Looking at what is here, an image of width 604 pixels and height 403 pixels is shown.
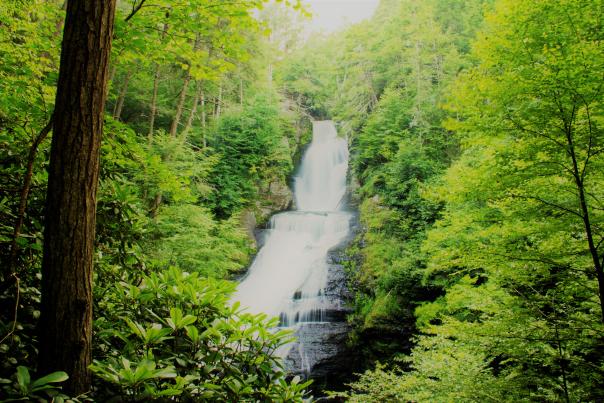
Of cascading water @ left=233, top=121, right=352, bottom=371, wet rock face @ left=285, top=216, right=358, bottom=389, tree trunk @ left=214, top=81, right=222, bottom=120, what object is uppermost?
tree trunk @ left=214, top=81, right=222, bottom=120

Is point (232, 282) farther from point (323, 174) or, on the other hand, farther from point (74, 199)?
point (323, 174)

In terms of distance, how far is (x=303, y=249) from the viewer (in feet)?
50.2

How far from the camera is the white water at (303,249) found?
12180 millimetres

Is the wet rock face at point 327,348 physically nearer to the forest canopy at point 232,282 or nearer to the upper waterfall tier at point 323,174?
the forest canopy at point 232,282

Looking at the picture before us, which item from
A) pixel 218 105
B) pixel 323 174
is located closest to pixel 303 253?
pixel 218 105

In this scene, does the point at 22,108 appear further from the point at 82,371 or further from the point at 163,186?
the point at 82,371

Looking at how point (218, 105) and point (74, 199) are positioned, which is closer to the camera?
point (74, 199)

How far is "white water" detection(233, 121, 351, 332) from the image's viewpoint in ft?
40.0

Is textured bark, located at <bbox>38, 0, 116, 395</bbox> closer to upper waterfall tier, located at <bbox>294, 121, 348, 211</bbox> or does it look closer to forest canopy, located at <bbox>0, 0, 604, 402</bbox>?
forest canopy, located at <bbox>0, 0, 604, 402</bbox>

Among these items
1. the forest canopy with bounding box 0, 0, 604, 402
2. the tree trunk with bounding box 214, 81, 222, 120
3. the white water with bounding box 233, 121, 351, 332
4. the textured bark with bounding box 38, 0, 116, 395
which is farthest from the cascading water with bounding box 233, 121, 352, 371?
the textured bark with bounding box 38, 0, 116, 395

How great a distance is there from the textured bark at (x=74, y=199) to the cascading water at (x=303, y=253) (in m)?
7.63

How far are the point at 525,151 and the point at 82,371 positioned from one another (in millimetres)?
4120

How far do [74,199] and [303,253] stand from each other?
13574 mm

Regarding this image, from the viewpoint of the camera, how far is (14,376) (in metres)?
1.46
